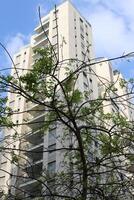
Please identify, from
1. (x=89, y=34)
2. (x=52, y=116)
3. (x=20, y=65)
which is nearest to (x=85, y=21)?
(x=89, y=34)

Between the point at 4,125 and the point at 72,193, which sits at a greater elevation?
the point at 4,125

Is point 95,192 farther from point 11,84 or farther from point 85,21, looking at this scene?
point 85,21

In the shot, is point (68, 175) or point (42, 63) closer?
point (42, 63)

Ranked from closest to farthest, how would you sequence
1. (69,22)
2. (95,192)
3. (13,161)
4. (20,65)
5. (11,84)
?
(11,84), (95,192), (13,161), (69,22), (20,65)

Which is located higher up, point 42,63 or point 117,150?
point 42,63

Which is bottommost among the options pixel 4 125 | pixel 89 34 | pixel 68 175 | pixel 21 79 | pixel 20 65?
pixel 68 175

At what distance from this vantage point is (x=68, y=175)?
25.2ft

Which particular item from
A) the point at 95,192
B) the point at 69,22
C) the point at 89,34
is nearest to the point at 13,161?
the point at 95,192

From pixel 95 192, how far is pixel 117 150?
2.60 ft

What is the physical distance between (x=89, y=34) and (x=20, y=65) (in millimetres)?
7899

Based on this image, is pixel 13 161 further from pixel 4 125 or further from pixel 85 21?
pixel 85 21

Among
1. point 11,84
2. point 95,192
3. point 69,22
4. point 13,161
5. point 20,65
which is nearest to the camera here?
point 11,84

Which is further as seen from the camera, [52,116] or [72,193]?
[52,116]

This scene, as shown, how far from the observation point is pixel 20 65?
139 ft
